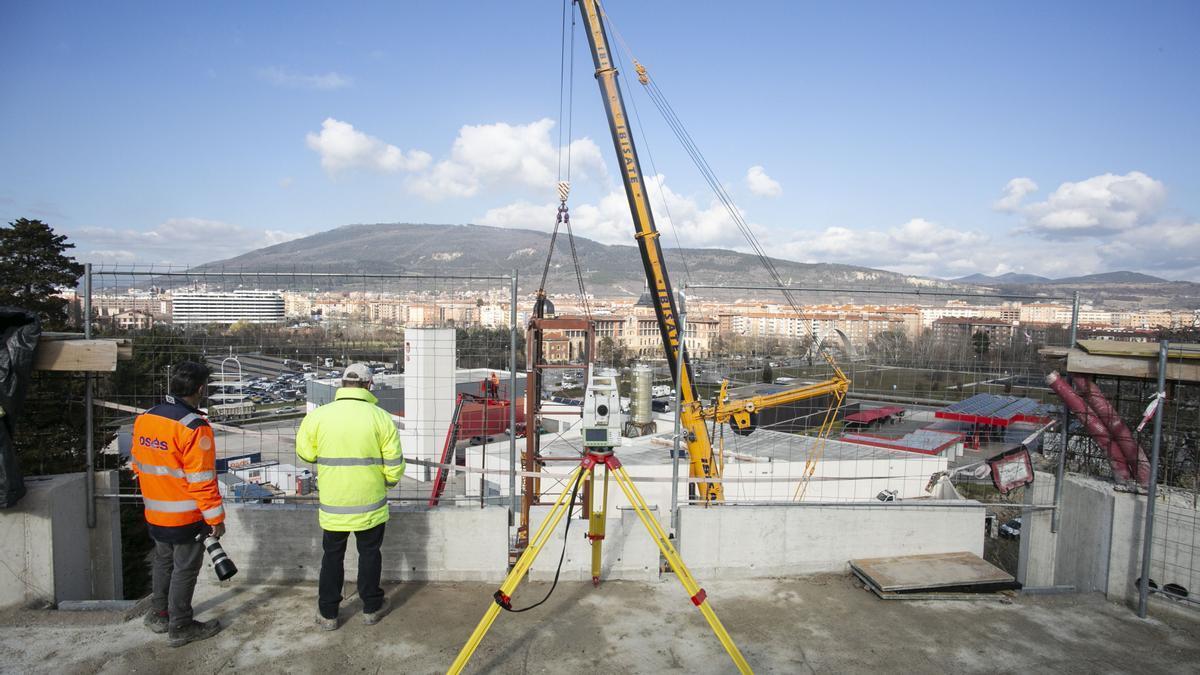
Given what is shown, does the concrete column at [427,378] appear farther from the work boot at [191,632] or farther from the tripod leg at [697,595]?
the tripod leg at [697,595]

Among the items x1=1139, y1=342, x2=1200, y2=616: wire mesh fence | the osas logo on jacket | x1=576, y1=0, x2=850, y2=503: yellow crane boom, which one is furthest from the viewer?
x1=576, y1=0, x2=850, y2=503: yellow crane boom

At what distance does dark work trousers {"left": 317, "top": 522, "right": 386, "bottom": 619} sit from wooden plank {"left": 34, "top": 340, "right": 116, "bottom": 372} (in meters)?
2.11

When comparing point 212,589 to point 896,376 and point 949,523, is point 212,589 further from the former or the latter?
point 896,376

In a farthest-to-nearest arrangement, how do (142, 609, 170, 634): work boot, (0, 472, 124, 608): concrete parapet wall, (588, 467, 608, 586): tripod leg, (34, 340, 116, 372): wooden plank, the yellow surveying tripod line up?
(588, 467, 608, 586): tripod leg, (34, 340, 116, 372): wooden plank, (0, 472, 124, 608): concrete parapet wall, (142, 609, 170, 634): work boot, the yellow surveying tripod

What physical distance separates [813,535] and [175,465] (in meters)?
4.51

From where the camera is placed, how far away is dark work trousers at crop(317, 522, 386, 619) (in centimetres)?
384

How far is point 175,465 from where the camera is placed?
3.57 m

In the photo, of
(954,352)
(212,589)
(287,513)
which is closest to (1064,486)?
(954,352)

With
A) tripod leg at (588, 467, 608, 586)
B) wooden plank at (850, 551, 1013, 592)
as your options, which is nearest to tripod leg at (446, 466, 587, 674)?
tripod leg at (588, 467, 608, 586)

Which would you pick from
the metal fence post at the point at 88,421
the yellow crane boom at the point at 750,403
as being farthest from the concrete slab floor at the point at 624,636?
A: the yellow crane boom at the point at 750,403

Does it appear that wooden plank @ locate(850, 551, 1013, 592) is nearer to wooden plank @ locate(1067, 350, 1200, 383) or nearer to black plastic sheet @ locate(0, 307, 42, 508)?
wooden plank @ locate(1067, 350, 1200, 383)

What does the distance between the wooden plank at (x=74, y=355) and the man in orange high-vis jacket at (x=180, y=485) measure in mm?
1142

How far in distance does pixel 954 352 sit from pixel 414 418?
5.46 m

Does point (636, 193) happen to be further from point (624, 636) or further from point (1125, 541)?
Result: point (624, 636)
